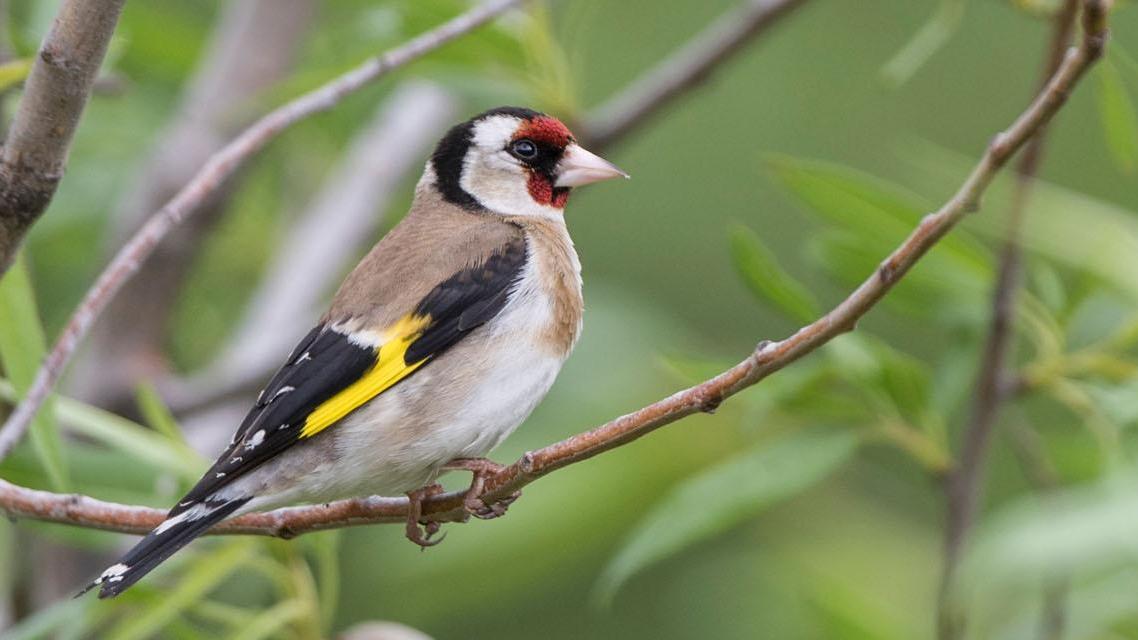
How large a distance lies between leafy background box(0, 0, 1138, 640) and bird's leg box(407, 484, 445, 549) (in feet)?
0.87

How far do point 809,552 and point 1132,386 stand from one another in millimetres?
1579

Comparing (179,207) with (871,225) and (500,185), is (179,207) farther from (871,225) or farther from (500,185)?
(871,225)

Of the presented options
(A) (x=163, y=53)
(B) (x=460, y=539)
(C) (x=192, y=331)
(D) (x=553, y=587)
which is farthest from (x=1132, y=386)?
(C) (x=192, y=331)

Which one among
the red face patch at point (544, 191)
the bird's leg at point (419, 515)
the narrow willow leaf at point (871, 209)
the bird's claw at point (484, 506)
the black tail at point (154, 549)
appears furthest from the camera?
the red face patch at point (544, 191)

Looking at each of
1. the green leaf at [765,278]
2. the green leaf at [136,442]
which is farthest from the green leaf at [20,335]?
the green leaf at [765,278]

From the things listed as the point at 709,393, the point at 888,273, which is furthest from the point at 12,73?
the point at 888,273

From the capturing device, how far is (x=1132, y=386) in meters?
2.65

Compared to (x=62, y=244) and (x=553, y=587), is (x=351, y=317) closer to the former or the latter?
(x=553, y=587)

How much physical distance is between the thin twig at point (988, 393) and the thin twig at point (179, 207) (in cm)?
87

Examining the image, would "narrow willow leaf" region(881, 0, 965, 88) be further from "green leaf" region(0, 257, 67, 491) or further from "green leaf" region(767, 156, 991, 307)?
"green leaf" region(0, 257, 67, 491)

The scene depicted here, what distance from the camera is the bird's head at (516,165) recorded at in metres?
3.11

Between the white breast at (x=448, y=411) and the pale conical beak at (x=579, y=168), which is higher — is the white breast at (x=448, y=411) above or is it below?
below

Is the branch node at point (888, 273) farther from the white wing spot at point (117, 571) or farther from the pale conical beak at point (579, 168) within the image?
the pale conical beak at point (579, 168)

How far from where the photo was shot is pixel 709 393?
187cm
